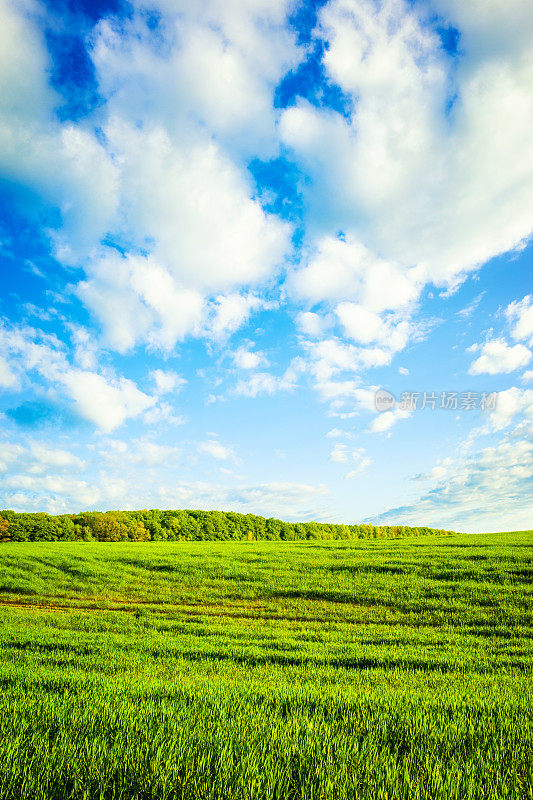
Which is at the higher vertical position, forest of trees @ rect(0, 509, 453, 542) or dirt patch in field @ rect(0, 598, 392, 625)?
forest of trees @ rect(0, 509, 453, 542)

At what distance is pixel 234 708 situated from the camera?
448 centimetres

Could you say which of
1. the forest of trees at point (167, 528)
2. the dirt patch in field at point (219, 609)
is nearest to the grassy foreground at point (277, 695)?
the dirt patch in field at point (219, 609)

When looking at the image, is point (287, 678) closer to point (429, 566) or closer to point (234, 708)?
point (234, 708)

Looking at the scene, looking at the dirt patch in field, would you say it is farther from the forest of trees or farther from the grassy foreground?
the forest of trees

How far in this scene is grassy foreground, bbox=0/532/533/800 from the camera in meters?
2.85

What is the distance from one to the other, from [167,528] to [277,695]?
9529cm

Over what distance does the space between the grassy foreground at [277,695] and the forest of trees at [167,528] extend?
71711 millimetres

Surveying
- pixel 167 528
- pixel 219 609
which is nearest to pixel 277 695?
pixel 219 609

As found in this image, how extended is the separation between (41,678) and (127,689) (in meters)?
1.76

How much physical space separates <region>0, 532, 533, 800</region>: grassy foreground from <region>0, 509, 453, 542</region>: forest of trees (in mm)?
71711

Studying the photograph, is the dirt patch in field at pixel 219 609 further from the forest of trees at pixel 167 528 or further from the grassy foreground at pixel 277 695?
the forest of trees at pixel 167 528

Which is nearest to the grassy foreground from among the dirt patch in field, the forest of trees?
the dirt patch in field

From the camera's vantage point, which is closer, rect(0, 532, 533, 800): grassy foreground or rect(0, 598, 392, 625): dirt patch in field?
rect(0, 532, 533, 800): grassy foreground

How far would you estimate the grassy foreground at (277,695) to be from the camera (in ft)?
9.34
